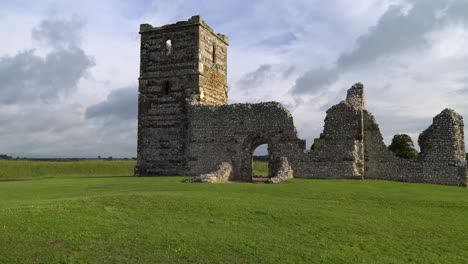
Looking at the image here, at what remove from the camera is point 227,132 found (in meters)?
27.3

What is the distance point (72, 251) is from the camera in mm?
9297

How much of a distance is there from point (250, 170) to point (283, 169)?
3.30m

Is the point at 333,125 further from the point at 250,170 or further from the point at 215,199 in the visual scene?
the point at 215,199

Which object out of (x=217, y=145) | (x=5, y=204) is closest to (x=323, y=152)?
(x=217, y=145)

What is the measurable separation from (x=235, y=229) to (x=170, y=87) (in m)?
20.2

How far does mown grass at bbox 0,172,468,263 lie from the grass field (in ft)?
0.07

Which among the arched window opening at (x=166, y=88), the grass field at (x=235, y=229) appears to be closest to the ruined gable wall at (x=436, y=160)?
the grass field at (x=235, y=229)

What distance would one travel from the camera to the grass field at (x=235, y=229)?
923 cm

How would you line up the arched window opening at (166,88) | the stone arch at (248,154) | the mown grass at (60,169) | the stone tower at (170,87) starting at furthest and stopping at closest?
the mown grass at (60,169), the arched window opening at (166,88), the stone tower at (170,87), the stone arch at (248,154)

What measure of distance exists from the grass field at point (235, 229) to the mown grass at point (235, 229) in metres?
0.02

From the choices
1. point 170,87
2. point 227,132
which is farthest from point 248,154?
point 170,87

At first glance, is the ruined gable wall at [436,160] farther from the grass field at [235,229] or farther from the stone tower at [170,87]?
the stone tower at [170,87]

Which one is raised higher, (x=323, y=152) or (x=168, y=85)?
(x=168, y=85)

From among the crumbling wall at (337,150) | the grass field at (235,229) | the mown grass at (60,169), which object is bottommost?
the grass field at (235,229)
